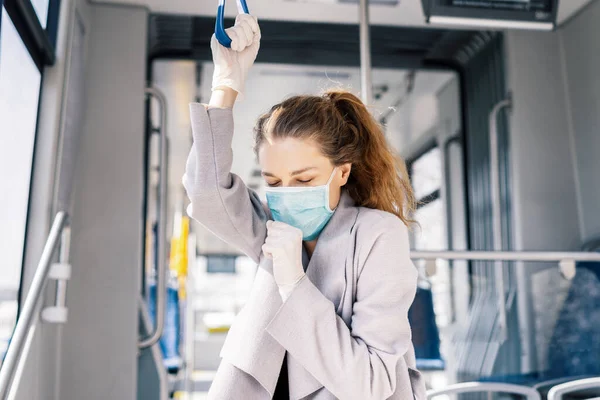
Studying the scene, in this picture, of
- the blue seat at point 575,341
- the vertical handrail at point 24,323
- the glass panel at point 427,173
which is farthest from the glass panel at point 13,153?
the glass panel at point 427,173

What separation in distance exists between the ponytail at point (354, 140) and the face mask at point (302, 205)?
75 millimetres

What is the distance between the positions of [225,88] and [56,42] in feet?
6.01

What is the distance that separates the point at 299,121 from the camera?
1269 millimetres

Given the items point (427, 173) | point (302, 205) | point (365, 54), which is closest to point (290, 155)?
point (302, 205)

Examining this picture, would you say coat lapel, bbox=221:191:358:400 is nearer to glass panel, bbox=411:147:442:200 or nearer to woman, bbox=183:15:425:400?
woman, bbox=183:15:425:400

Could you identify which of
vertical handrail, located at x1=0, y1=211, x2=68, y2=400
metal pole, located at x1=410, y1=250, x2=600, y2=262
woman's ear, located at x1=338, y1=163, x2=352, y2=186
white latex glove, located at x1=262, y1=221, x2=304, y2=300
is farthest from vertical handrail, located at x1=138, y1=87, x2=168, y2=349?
white latex glove, located at x1=262, y1=221, x2=304, y2=300

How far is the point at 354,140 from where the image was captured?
1351 mm

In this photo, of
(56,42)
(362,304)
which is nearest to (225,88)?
(362,304)

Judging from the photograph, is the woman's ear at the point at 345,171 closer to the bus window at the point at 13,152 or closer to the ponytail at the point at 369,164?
the ponytail at the point at 369,164

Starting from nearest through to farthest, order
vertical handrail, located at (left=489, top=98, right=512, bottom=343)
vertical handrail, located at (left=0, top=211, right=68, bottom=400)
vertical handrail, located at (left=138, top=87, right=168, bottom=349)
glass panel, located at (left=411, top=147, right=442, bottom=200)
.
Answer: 1. vertical handrail, located at (left=0, top=211, right=68, bottom=400)
2. vertical handrail, located at (left=489, top=98, right=512, bottom=343)
3. vertical handrail, located at (left=138, top=87, right=168, bottom=349)
4. glass panel, located at (left=411, top=147, right=442, bottom=200)

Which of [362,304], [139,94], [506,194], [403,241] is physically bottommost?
[362,304]

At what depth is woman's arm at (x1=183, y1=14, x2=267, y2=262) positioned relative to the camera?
3.81 ft

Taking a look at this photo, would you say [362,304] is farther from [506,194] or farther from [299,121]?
[506,194]

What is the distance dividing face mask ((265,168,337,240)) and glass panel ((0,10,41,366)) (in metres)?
1.31
